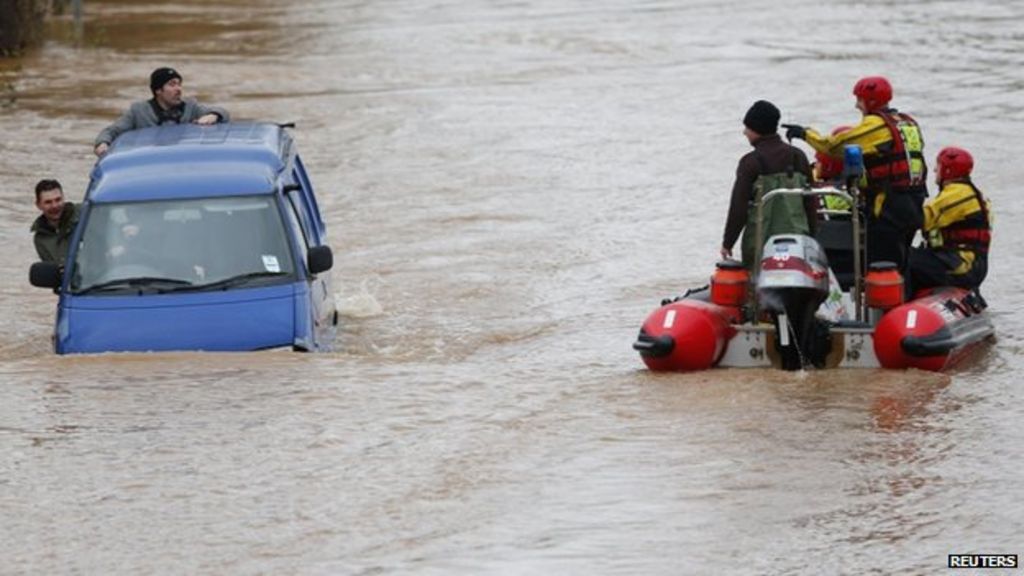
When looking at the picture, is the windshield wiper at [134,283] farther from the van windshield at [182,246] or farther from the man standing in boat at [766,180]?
the man standing in boat at [766,180]

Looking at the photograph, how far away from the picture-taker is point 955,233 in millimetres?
14539

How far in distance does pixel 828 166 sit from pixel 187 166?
13.8 feet

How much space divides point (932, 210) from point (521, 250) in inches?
274

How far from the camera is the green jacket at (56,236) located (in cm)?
1525

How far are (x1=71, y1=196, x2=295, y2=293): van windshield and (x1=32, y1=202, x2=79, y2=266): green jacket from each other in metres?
0.92

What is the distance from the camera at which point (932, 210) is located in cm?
1462

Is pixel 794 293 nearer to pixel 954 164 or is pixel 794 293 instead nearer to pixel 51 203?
pixel 954 164

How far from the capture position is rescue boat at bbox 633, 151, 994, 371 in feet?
43.4

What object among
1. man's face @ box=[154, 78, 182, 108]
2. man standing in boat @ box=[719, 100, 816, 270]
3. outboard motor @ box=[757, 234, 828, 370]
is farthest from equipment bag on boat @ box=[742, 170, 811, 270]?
man's face @ box=[154, 78, 182, 108]

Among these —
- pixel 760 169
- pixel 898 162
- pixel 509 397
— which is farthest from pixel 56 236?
pixel 898 162

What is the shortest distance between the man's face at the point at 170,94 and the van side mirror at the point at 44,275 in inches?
109

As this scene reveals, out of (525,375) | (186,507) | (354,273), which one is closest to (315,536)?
(186,507)

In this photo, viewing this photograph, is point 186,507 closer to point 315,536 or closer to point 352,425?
point 315,536

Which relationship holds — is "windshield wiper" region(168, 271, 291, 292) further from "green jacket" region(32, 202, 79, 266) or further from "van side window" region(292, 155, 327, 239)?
"van side window" region(292, 155, 327, 239)
